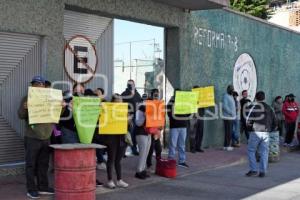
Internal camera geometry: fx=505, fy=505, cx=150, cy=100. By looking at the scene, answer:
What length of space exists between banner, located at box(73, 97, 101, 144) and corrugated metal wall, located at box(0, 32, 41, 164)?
1.75m

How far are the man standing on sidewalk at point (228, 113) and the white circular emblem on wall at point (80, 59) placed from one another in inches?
209

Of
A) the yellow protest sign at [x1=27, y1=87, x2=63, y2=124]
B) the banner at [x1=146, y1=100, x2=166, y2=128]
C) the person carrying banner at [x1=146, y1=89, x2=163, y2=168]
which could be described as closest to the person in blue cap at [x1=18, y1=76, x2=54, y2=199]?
the yellow protest sign at [x1=27, y1=87, x2=63, y2=124]

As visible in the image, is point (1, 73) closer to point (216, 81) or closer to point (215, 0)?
point (215, 0)

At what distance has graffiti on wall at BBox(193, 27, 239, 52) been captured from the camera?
15.0m

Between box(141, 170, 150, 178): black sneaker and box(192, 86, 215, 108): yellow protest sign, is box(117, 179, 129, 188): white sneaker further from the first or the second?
box(192, 86, 215, 108): yellow protest sign

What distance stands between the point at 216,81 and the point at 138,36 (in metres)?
3.61

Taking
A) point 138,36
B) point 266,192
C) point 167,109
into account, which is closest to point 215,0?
point 138,36

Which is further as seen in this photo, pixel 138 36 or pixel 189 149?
pixel 189 149

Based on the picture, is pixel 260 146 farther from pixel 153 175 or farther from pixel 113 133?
pixel 113 133

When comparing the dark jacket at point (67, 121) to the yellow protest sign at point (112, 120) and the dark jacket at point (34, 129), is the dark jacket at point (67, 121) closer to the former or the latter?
the yellow protest sign at point (112, 120)

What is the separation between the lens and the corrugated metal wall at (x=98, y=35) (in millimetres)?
11086

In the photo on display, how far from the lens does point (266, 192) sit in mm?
9492

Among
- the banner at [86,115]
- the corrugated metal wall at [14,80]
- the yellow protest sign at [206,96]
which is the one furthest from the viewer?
the yellow protest sign at [206,96]

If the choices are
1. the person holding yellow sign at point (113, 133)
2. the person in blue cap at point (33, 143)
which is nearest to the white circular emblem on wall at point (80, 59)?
the person holding yellow sign at point (113, 133)
